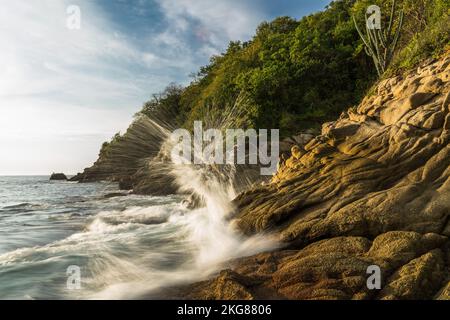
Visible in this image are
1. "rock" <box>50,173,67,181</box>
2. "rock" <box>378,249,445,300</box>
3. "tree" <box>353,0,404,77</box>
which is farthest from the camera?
"rock" <box>50,173,67,181</box>

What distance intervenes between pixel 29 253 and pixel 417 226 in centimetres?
1019

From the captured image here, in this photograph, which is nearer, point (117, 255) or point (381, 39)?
point (117, 255)

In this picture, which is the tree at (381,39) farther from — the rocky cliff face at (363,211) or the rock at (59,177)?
the rock at (59,177)

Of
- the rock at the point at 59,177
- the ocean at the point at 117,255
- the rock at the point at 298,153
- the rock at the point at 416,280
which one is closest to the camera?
the rock at the point at 416,280

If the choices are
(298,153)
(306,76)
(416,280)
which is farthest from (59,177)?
(416,280)

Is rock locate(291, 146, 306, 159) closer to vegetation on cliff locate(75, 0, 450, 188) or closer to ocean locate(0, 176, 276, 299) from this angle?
ocean locate(0, 176, 276, 299)

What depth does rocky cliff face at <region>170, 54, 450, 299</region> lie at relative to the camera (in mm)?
5676

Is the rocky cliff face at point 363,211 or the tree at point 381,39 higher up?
the tree at point 381,39

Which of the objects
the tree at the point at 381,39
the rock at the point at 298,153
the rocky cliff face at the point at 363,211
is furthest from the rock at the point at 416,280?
the tree at the point at 381,39

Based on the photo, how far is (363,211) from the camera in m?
7.46

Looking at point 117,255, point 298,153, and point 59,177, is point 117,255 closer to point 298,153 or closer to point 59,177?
point 298,153

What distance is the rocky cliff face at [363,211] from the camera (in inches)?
223

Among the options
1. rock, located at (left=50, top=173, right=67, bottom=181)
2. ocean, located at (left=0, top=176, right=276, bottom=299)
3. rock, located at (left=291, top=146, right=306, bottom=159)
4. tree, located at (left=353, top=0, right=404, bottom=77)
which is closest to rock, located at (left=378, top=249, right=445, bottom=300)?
ocean, located at (left=0, top=176, right=276, bottom=299)

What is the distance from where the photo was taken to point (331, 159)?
9.83 meters
